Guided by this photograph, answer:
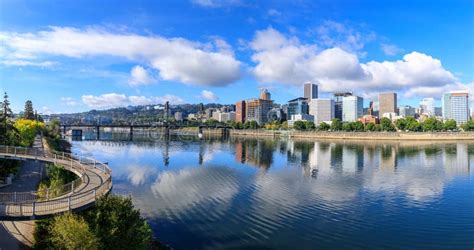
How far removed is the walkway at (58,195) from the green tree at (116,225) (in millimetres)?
1063

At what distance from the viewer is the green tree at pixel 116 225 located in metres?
18.7

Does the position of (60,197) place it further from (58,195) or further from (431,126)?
(431,126)

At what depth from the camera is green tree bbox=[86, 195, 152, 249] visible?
61.3ft

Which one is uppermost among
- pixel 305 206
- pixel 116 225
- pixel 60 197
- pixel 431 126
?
pixel 431 126

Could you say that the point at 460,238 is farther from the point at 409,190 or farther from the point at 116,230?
the point at 116,230

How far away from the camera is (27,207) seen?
755 inches

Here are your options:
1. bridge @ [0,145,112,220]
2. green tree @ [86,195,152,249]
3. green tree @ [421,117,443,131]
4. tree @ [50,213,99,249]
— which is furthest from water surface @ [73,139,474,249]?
green tree @ [421,117,443,131]

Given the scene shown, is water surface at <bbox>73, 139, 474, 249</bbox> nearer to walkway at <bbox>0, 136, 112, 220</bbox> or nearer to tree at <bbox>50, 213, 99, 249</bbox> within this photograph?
walkway at <bbox>0, 136, 112, 220</bbox>

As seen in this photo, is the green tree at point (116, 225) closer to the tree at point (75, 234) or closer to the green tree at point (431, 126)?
the tree at point (75, 234)

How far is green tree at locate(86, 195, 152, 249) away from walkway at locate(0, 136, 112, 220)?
3.49 ft

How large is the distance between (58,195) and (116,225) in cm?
537

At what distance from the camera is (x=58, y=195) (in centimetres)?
2217

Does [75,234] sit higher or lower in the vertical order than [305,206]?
higher

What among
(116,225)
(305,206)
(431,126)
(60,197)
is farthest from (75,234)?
(431,126)
